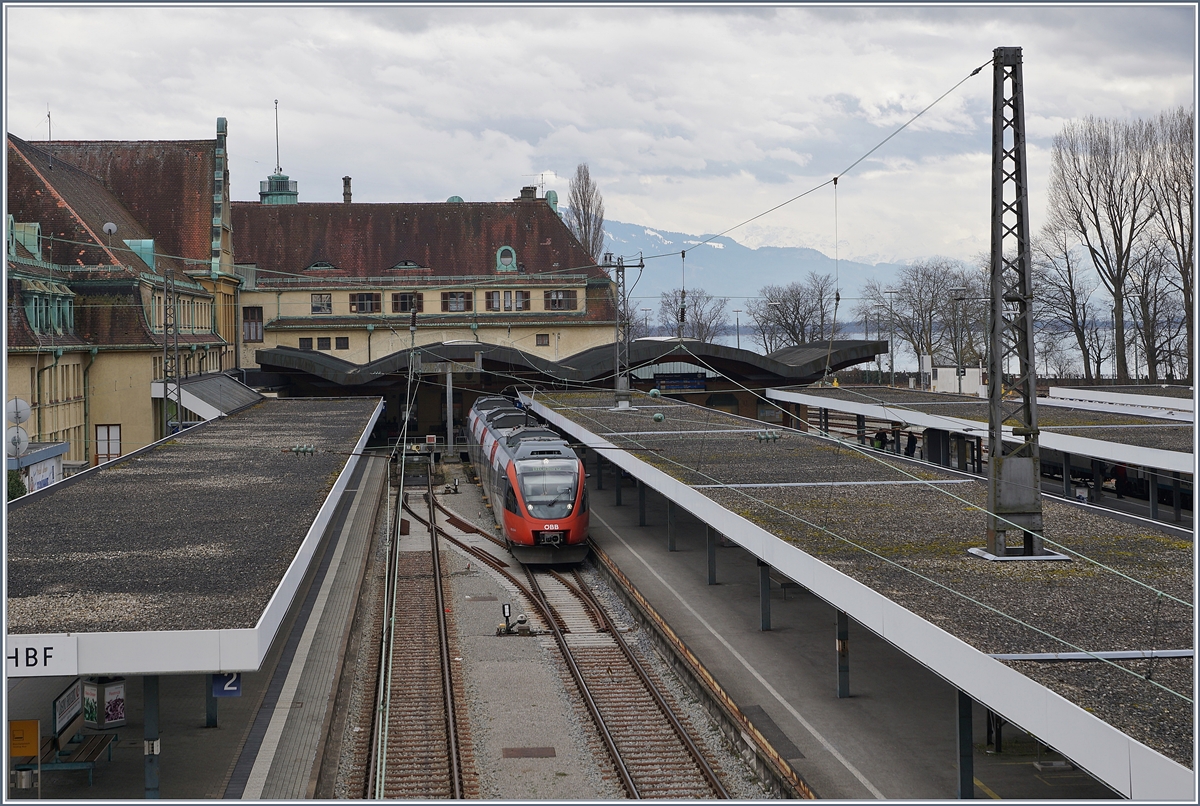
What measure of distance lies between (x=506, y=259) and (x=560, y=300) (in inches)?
Result: 167

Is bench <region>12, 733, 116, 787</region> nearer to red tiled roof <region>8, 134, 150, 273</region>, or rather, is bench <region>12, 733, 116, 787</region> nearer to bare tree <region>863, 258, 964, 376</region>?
red tiled roof <region>8, 134, 150, 273</region>

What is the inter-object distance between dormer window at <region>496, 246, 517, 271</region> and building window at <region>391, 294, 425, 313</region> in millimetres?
4973

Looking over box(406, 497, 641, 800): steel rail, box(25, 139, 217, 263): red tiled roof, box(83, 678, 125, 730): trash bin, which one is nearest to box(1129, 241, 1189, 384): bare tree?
box(406, 497, 641, 800): steel rail

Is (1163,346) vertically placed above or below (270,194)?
below

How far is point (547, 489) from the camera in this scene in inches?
1097

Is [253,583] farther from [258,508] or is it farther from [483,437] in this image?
[483,437]

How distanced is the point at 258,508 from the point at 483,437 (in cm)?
1775

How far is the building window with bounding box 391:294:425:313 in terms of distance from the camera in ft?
205

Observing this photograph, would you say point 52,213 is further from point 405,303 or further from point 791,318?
point 791,318

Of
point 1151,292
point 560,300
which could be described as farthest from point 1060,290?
point 560,300

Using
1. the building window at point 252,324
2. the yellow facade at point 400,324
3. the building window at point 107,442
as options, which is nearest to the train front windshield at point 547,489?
the building window at point 107,442

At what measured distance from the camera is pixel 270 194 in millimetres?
81562

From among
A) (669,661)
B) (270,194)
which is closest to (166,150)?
(270,194)

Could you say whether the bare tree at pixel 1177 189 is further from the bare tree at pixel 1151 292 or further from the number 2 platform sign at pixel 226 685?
the number 2 platform sign at pixel 226 685
